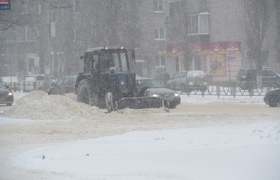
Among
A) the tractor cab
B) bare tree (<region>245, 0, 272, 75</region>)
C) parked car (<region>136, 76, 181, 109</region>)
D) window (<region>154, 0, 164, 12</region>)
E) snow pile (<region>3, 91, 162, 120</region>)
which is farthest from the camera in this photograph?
window (<region>154, 0, 164, 12</region>)

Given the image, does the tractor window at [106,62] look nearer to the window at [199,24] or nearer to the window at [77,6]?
the window at [77,6]

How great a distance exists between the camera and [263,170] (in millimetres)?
11273

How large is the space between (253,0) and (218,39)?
13.5m

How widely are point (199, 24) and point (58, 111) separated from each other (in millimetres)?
40060

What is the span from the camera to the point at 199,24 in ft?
207

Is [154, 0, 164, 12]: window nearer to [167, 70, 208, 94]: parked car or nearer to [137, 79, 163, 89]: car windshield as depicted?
[167, 70, 208, 94]: parked car

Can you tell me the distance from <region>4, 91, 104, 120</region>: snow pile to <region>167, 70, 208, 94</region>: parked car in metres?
16.5

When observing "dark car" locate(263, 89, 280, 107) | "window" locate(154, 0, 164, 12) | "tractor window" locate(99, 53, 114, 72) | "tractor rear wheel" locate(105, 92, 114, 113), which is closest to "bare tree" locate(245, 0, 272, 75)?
"dark car" locate(263, 89, 280, 107)

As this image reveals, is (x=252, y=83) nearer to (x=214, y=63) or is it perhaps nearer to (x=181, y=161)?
(x=214, y=63)

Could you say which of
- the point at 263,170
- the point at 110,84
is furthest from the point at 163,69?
the point at 263,170

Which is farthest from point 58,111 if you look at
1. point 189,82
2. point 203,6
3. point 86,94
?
point 203,6

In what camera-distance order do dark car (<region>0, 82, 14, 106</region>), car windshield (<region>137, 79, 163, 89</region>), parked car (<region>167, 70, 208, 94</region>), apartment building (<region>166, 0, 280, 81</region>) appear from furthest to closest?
1. apartment building (<region>166, 0, 280, 81</region>)
2. parked car (<region>167, 70, 208, 94</region>)
3. dark car (<region>0, 82, 14, 106</region>)
4. car windshield (<region>137, 79, 163, 89</region>)

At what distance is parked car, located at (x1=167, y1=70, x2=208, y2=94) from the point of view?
140 ft

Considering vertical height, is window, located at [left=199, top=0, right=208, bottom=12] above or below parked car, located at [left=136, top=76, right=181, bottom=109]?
above
